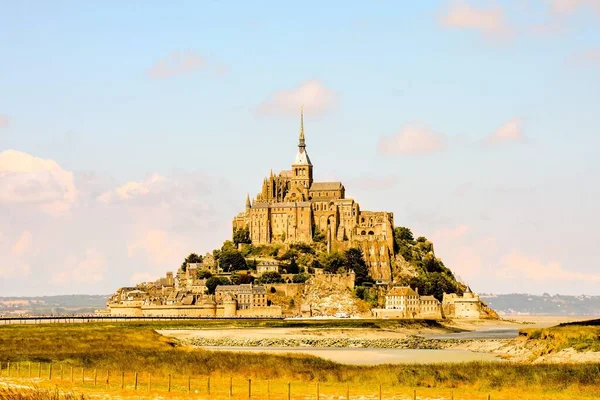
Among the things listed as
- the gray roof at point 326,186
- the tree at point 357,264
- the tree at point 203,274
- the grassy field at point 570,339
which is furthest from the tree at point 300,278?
the grassy field at point 570,339

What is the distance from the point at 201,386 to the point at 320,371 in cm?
842

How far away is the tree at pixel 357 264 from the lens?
148 metres

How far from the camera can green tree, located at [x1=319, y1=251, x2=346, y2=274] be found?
149 meters

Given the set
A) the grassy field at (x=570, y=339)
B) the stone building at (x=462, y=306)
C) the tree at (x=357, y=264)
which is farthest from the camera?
the tree at (x=357, y=264)

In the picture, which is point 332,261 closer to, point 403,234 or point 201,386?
point 403,234

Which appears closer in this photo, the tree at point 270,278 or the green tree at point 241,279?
the tree at point 270,278

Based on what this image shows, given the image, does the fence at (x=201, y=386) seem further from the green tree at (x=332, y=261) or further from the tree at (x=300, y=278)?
the green tree at (x=332, y=261)

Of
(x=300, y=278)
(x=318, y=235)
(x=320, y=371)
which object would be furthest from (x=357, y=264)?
(x=320, y=371)

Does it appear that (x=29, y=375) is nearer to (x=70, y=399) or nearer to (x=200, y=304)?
(x=70, y=399)

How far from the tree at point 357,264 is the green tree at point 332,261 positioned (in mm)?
887

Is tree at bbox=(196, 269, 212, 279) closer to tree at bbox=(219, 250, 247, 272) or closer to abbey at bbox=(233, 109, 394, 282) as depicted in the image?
tree at bbox=(219, 250, 247, 272)

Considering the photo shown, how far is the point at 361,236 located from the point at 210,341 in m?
75.7

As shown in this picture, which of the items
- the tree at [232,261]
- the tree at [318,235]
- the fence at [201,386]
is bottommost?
the fence at [201,386]

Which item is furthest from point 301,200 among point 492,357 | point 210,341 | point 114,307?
point 492,357
